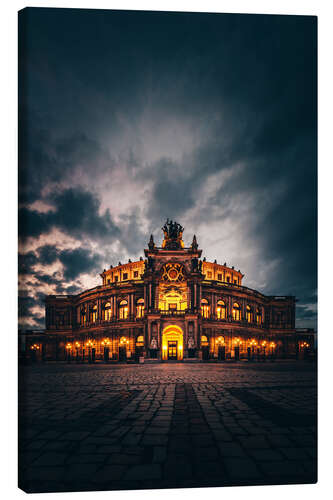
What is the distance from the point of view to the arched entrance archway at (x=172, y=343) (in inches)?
1738

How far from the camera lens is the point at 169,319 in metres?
43.6

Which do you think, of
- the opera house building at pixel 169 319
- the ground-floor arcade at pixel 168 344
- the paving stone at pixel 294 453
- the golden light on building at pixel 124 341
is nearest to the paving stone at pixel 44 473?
the paving stone at pixel 294 453

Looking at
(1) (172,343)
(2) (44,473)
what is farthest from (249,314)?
(2) (44,473)

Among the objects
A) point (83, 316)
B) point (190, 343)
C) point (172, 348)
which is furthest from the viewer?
point (83, 316)

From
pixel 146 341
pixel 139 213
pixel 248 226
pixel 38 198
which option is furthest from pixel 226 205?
pixel 146 341

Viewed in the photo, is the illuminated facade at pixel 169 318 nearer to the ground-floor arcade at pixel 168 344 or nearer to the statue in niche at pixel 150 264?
the statue in niche at pixel 150 264

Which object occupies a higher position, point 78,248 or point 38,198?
point 38,198

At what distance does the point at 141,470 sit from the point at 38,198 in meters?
4.44

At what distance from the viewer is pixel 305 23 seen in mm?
5855

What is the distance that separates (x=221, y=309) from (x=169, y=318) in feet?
31.8

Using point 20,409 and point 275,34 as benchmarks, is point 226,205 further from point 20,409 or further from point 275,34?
point 20,409

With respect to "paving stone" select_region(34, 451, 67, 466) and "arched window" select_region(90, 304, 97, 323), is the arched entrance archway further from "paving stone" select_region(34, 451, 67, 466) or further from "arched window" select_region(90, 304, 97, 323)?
"paving stone" select_region(34, 451, 67, 466)

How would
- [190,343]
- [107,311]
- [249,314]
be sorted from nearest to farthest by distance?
[190,343]
[107,311]
[249,314]

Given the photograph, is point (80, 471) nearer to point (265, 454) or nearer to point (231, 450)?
point (231, 450)
